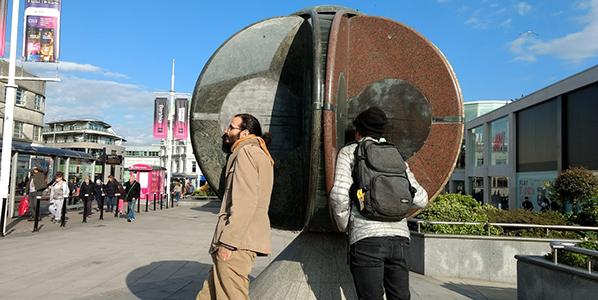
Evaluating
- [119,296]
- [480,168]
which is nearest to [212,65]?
[119,296]

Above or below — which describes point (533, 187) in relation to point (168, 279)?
above

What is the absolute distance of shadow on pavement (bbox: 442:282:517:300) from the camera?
6464 mm

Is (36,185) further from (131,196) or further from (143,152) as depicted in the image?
(143,152)

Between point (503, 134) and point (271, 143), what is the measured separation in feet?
122

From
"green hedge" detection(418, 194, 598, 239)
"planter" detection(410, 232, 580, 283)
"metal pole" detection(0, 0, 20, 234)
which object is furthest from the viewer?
"metal pole" detection(0, 0, 20, 234)

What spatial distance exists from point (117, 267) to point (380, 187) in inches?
239

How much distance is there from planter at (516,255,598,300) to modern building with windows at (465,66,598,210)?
1403 cm

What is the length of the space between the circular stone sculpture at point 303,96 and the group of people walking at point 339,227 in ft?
2.18

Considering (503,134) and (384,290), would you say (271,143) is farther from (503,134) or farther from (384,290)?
(503,134)

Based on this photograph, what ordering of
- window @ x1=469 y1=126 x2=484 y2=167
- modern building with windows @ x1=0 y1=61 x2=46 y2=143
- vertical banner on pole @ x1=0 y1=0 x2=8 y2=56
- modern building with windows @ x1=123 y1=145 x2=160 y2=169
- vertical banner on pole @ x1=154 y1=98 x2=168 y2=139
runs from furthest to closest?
1. modern building with windows @ x1=123 y1=145 x2=160 y2=169
2. modern building with windows @ x1=0 y1=61 x2=46 y2=143
3. window @ x1=469 y1=126 x2=484 y2=167
4. vertical banner on pole @ x1=154 y1=98 x2=168 y2=139
5. vertical banner on pole @ x1=0 y1=0 x2=8 y2=56

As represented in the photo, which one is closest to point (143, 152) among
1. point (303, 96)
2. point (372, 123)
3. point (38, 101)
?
point (38, 101)

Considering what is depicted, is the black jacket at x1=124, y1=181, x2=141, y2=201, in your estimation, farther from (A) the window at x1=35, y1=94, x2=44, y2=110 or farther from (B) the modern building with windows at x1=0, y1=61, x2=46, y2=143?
(A) the window at x1=35, y1=94, x2=44, y2=110

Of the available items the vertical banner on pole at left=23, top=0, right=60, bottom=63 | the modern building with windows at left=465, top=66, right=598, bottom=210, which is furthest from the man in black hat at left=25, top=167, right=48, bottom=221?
the modern building with windows at left=465, top=66, right=598, bottom=210

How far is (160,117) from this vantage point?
101 feet
